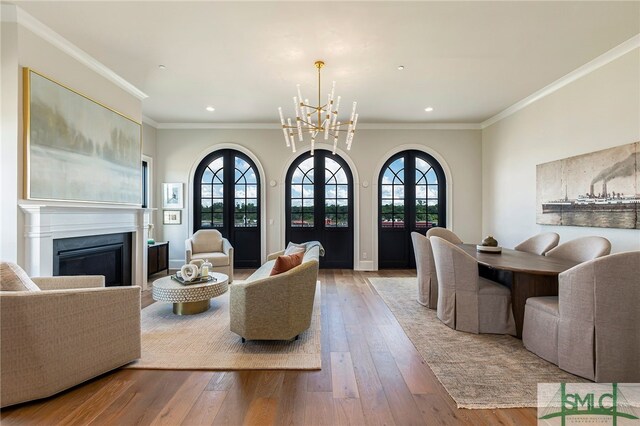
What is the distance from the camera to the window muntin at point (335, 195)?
6.45 metres

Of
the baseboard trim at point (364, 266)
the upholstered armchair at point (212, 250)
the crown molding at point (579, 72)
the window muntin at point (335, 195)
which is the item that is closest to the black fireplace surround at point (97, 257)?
Result: the upholstered armchair at point (212, 250)

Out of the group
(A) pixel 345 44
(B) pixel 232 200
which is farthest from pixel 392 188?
(A) pixel 345 44

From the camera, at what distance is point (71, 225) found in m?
3.34

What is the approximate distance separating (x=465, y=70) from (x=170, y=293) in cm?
441

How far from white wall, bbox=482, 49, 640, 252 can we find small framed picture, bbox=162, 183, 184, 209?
20.7ft

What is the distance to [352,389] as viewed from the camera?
84.1 inches

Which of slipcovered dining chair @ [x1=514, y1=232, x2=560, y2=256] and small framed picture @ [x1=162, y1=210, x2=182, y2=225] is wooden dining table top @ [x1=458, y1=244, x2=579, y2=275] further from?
small framed picture @ [x1=162, y1=210, x2=182, y2=225]

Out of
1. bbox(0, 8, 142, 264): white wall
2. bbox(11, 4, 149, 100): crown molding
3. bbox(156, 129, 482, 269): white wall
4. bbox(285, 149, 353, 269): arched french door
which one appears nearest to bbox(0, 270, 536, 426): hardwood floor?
bbox(0, 8, 142, 264): white wall

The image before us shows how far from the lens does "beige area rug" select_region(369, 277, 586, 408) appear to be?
80.8 inches

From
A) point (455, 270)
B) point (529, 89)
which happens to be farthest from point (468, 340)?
point (529, 89)

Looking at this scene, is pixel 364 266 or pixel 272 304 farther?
pixel 364 266

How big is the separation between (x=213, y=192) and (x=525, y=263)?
5574 mm

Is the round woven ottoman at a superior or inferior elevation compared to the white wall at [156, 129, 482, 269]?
inferior

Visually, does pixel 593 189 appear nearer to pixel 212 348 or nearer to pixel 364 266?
pixel 364 266
